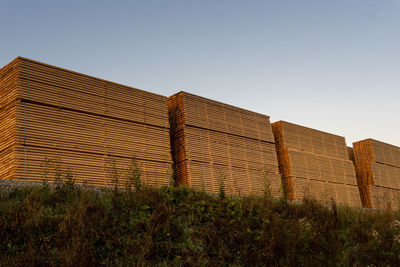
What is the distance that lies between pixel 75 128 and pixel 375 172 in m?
17.3

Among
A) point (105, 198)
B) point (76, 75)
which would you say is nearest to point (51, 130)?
point (76, 75)

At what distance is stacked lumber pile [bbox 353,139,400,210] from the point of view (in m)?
22.4

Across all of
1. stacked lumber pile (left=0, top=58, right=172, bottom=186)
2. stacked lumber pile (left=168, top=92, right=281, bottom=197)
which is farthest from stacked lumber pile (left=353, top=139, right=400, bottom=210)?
stacked lumber pile (left=0, top=58, right=172, bottom=186)

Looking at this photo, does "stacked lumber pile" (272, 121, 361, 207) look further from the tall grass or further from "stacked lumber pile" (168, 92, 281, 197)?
the tall grass

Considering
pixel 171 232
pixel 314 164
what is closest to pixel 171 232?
pixel 171 232

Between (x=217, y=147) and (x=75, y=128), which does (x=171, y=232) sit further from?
(x=217, y=147)

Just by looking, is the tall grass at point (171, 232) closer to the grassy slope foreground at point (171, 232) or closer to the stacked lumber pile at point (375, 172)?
the grassy slope foreground at point (171, 232)

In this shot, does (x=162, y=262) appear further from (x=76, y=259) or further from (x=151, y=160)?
(x=151, y=160)

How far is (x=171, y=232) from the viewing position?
6.89 metres

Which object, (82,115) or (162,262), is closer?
(162,262)

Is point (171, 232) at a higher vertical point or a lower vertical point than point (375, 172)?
lower

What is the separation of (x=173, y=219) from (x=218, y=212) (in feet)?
3.29

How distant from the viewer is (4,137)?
1102cm

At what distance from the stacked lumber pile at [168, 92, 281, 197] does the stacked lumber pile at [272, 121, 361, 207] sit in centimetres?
116
